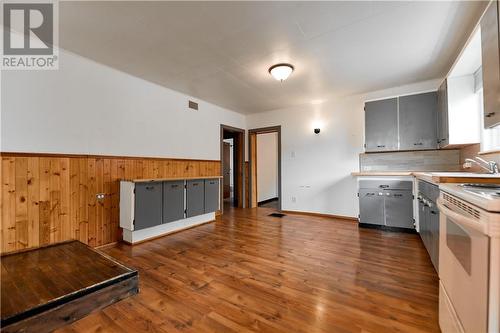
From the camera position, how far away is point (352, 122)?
170 inches

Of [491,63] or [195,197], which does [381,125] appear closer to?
[491,63]

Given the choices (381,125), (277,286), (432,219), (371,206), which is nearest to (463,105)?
(381,125)

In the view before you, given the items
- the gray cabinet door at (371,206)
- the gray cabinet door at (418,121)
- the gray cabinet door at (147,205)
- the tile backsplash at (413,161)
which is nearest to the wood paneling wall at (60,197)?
the gray cabinet door at (147,205)

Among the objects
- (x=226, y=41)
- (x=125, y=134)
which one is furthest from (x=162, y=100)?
(x=226, y=41)

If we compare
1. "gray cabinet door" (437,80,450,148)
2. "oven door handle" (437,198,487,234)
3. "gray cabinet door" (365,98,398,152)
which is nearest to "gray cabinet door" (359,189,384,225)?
"gray cabinet door" (365,98,398,152)

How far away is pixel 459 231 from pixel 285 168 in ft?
13.5

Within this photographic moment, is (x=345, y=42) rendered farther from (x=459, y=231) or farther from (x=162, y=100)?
(x=162, y=100)

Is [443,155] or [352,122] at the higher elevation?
[352,122]

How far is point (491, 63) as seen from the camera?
5.35 ft

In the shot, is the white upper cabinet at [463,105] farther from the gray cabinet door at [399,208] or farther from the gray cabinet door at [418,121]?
the gray cabinet door at [399,208]

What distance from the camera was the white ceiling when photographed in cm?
198

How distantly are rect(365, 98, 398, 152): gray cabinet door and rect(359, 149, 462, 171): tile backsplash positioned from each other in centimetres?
34

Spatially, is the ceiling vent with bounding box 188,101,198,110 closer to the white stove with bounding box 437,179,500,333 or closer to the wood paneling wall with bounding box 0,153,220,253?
the wood paneling wall with bounding box 0,153,220,253

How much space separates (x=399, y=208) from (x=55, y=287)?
13.4 ft
